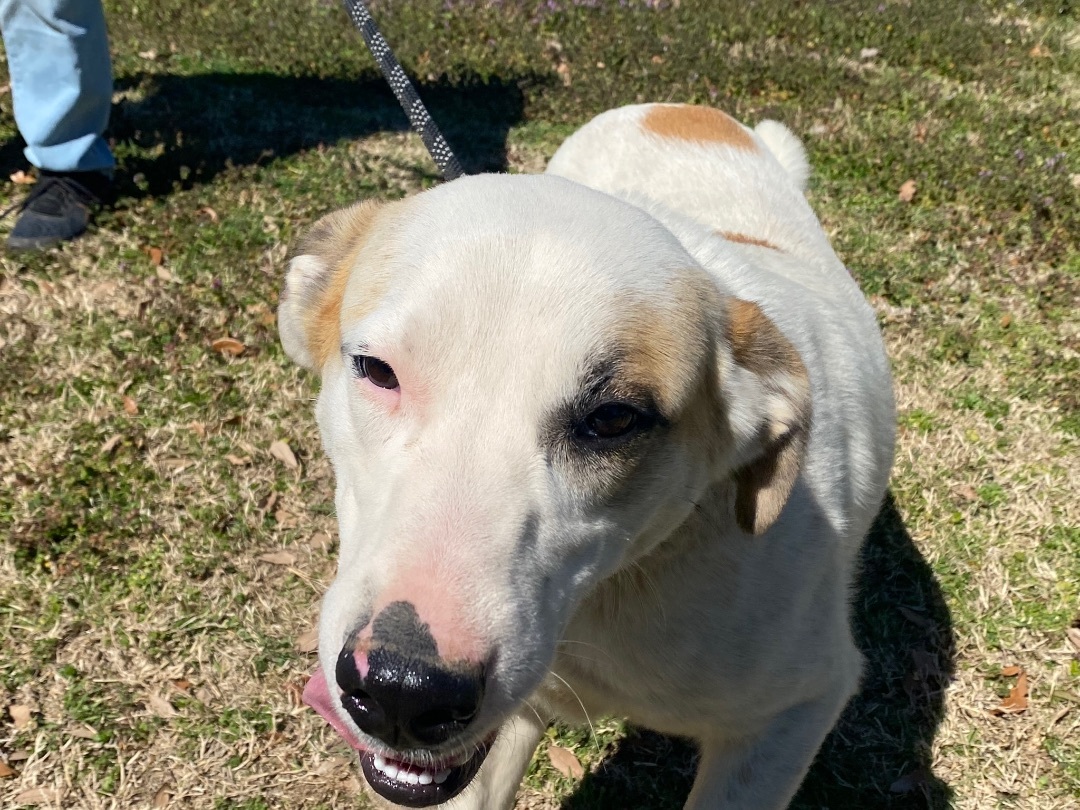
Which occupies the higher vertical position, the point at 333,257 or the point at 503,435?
the point at 503,435

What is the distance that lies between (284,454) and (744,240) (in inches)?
99.6

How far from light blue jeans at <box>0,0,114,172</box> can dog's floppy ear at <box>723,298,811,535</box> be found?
196 inches

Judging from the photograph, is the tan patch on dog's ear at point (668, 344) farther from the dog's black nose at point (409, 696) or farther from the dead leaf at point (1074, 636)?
the dead leaf at point (1074, 636)

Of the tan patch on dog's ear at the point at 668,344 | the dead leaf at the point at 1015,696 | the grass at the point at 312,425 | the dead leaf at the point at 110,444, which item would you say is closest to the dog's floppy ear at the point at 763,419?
the tan patch on dog's ear at the point at 668,344

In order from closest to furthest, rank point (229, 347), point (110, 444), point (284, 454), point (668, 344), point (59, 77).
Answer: point (668, 344)
point (110, 444)
point (284, 454)
point (229, 347)
point (59, 77)

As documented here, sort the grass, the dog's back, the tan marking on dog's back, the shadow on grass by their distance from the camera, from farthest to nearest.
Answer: the shadow on grass
the grass
the dog's back
the tan marking on dog's back

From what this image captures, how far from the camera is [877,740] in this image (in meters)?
3.82

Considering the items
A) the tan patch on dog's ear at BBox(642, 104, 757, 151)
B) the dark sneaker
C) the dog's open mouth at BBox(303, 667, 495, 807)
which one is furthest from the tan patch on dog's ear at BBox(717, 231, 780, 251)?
the dark sneaker

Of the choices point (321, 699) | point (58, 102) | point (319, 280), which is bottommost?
point (58, 102)

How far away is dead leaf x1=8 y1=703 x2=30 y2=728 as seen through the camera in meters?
3.56

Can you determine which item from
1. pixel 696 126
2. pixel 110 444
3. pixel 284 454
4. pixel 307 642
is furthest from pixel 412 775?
pixel 696 126

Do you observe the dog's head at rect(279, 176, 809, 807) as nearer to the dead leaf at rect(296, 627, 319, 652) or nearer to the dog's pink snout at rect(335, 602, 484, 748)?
the dog's pink snout at rect(335, 602, 484, 748)

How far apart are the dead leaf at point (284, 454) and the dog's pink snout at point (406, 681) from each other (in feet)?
9.88

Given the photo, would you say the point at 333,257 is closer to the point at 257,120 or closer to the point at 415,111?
the point at 415,111
